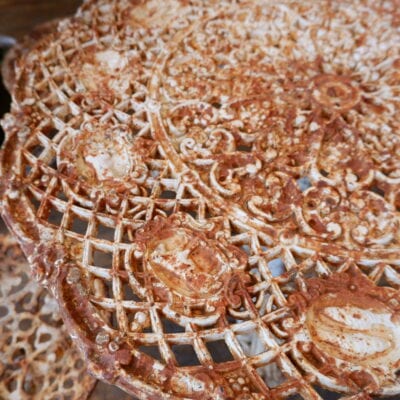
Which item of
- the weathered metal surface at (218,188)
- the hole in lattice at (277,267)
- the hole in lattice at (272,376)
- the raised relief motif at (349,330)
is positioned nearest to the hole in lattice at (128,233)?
the weathered metal surface at (218,188)

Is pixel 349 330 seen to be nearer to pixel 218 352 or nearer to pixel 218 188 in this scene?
pixel 218 188

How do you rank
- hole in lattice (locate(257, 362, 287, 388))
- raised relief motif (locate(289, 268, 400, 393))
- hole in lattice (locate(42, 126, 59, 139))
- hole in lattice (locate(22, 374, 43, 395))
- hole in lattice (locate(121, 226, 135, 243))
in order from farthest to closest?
hole in lattice (locate(257, 362, 287, 388))
hole in lattice (locate(42, 126, 59, 139))
hole in lattice (locate(22, 374, 43, 395))
hole in lattice (locate(121, 226, 135, 243))
raised relief motif (locate(289, 268, 400, 393))

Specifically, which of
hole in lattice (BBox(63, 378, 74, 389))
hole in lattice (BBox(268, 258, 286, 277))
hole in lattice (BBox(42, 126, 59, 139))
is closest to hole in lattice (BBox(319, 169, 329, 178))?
hole in lattice (BBox(268, 258, 286, 277))

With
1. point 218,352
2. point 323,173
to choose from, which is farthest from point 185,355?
point 323,173

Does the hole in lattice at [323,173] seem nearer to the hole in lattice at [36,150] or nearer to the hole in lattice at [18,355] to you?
the hole in lattice at [36,150]

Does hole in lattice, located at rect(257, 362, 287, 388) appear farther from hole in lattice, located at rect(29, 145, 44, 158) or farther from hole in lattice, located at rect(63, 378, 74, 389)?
hole in lattice, located at rect(29, 145, 44, 158)

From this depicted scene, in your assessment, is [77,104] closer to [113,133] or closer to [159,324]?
[113,133]
